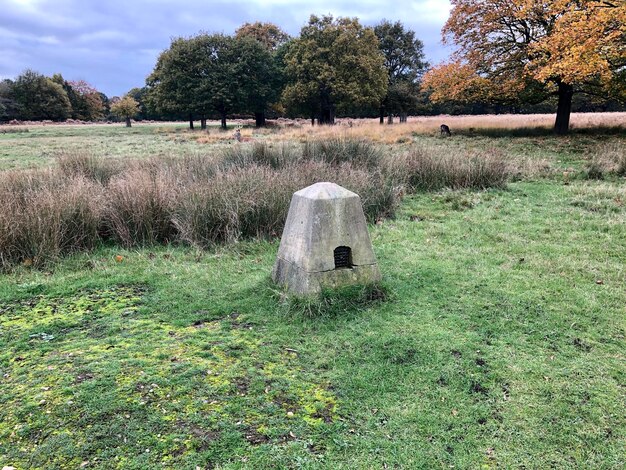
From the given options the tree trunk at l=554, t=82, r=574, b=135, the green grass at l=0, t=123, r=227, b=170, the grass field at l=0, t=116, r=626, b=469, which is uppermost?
the tree trunk at l=554, t=82, r=574, b=135

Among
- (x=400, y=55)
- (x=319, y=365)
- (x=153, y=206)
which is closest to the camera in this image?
(x=319, y=365)

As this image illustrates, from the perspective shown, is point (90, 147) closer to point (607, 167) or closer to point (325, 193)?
point (325, 193)

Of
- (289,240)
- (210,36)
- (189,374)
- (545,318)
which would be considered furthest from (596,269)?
(210,36)

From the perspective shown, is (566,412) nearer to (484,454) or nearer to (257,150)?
(484,454)

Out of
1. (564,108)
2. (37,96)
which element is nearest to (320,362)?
(564,108)

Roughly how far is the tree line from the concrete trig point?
12.5 m

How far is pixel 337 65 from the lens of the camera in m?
34.1

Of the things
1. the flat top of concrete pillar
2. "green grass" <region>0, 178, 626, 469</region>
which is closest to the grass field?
"green grass" <region>0, 178, 626, 469</region>

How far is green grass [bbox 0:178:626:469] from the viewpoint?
2400 mm

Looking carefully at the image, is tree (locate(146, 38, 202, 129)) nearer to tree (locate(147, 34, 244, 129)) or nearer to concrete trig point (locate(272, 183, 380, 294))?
Answer: tree (locate(147, 34, 244, 129))

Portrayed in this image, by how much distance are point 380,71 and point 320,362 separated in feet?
116

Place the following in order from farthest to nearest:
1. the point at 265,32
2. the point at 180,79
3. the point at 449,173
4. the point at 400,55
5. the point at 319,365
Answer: the point at 265,32
the point at 400,55
the point at 180,79
the point at 449,173
the point at 319,365

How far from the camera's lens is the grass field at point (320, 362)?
2.40 metres

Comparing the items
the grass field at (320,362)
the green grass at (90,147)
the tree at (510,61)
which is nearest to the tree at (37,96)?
the green grass at (90,147)
